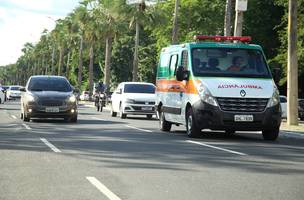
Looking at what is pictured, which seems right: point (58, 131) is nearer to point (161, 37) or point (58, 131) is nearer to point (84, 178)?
point (84, 178)

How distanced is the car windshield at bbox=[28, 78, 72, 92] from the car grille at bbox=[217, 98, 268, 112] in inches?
373

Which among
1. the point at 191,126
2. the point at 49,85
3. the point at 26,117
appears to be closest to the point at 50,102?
the point at 26,117

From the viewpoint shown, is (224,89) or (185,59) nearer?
(224,89)

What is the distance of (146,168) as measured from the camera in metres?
10.4

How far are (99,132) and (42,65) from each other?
171 m

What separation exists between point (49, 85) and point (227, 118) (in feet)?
32.8

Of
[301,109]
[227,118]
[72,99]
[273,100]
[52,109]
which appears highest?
[273,100]

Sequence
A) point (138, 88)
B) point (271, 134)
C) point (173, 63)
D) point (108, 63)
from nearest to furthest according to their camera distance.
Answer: point (271, 134)
point (173, 63)
point (138, 88)
point (108, 63)

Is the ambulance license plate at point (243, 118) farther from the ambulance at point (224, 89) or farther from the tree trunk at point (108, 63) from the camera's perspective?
the tree trunk at point (108, 63)

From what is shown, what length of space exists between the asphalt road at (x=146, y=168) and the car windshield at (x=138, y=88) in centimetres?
1337

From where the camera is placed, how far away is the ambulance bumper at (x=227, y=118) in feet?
51.8

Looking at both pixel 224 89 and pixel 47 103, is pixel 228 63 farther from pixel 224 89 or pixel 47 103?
pixel 47 103

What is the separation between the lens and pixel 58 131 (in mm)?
18297

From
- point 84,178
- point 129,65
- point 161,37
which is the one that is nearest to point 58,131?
point 84,178
